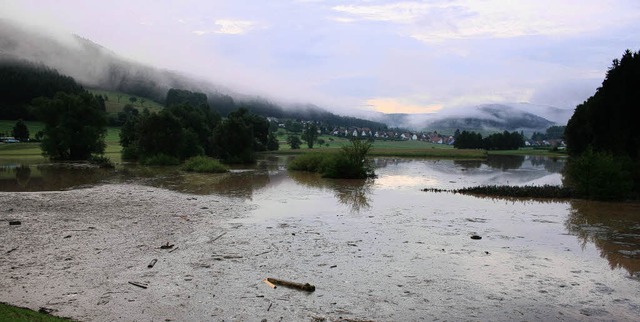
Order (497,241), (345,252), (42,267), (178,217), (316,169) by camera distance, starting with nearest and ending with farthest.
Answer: (42,267) → (345,252) → (497,241) → (178,217) → (316,169)

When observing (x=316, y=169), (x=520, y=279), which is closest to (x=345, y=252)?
(x=520, y=279)

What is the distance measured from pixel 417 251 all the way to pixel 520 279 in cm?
387

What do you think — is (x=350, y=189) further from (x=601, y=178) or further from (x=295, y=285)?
(x=295, y=285)

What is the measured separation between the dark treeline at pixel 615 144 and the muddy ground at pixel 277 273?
56.3ft

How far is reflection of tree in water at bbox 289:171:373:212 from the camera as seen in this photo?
28981 mm

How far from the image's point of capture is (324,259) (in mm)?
15117

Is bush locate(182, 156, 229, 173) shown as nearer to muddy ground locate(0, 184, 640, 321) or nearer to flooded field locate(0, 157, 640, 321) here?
flooded field locate(0, 157, 640, 321)

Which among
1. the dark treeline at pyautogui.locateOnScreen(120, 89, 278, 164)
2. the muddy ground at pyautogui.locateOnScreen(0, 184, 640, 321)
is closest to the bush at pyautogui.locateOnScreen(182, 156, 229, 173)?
the dark treeline at pyautogui.locateOnScreen(120, 89, 278, 164)

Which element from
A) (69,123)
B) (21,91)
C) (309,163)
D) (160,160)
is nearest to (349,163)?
(309,163)

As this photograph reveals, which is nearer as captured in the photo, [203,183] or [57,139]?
[203,183]

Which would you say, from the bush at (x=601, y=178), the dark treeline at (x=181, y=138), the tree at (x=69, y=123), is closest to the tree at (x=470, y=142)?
the dark treeline at (x=181, y=138)

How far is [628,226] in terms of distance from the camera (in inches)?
885

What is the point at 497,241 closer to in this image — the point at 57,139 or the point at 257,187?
the point at 257,187

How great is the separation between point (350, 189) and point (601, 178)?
17.7 m
